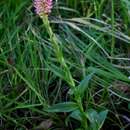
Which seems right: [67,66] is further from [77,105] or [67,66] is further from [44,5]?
[44,5]

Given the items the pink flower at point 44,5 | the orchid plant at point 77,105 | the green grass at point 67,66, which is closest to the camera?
the pink flower at point 44,5

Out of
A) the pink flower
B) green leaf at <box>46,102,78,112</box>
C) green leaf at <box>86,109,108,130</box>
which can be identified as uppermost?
the pink flower

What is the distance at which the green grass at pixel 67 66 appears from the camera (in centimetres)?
148

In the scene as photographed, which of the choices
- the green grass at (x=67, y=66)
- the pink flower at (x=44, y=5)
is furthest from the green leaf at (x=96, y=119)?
the pink flower at (x=44, y=5)

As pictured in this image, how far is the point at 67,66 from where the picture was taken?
1.50 m

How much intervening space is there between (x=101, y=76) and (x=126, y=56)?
17cm

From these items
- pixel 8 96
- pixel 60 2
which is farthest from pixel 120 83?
pixel 60 2

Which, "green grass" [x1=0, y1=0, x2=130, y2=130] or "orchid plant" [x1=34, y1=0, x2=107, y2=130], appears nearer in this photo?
"orchid plant" [x1=34, y1=0, x2=107, y2=130]

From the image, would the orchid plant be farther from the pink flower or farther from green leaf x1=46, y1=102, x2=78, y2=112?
the pink flower

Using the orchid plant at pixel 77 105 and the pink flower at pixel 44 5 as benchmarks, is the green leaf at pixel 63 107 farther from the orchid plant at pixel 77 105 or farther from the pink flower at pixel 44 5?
the pink flower at pixel 44 5

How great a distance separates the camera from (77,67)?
1558 millimetres

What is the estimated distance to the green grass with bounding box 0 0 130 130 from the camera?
148 cm

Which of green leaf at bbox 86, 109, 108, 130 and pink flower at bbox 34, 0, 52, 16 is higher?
pink flower at bbox 34, 0, 52, 16

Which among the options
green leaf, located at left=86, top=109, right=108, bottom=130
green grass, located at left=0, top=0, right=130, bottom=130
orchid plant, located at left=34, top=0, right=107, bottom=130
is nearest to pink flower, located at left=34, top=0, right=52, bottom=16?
orchid plant, located at left=34, top=0, right=107, bottom=130
